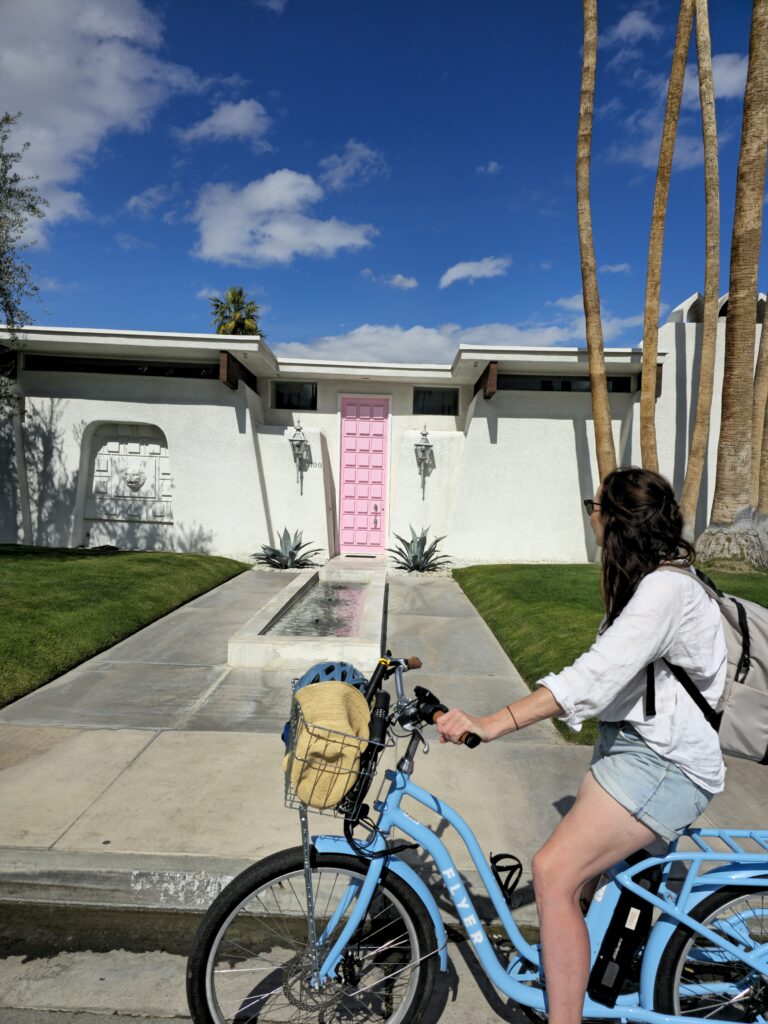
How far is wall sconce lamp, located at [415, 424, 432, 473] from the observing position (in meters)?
14.7

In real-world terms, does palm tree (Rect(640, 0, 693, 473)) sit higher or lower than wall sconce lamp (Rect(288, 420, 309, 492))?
higher

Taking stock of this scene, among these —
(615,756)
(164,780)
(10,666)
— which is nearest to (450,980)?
(615,756)

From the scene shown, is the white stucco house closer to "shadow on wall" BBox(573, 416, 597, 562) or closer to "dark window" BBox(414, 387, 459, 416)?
"shadow on wall" BBox(573, 416, 597, 562)

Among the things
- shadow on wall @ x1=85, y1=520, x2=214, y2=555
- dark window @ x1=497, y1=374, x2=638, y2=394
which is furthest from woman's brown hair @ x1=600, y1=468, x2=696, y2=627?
shadow on wall @ x1=85, y1=520, x2=214, y2=555

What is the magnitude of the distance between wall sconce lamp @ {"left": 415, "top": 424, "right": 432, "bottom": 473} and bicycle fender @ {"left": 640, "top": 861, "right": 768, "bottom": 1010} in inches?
513

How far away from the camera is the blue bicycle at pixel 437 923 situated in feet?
6.24

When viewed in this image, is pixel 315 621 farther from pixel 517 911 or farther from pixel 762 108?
pixel 762 108

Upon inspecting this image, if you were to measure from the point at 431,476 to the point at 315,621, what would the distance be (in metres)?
7.21

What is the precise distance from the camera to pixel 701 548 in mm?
11094

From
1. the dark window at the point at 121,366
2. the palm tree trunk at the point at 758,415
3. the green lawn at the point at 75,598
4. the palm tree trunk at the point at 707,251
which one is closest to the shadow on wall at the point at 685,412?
the palm tree trunk at the point at 758,415

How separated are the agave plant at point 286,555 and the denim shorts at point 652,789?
12.1 meters

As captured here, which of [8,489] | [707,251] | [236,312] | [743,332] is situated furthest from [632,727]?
[236,312]

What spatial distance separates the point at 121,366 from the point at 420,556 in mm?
7972

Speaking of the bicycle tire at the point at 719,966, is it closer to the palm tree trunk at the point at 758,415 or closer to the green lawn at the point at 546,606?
the green lawn at the point at 546,606
